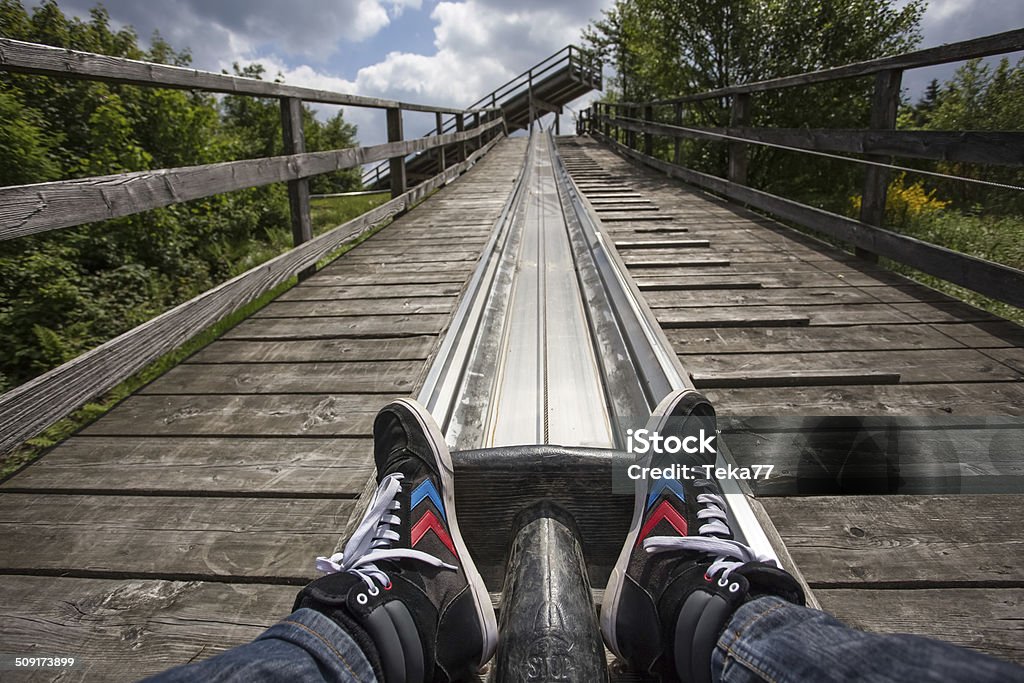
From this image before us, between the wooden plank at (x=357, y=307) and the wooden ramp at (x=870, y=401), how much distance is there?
39.1 inches

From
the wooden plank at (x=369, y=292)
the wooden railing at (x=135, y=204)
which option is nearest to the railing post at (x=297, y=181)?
the wooden railing at (x=135, y=204)

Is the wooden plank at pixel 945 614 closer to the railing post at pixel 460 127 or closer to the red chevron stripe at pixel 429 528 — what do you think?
the red chevron stripe at pixel 429 528

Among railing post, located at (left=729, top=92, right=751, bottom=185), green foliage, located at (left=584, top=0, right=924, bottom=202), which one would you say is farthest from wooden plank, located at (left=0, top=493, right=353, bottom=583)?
green foliage, located at (left=584, top=0, right=924, bottom=202)

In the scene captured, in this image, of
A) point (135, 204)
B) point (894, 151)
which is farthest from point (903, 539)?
point (894, 151)

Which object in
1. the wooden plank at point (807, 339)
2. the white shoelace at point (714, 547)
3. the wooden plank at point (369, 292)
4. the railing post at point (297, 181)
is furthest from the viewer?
the railing post at point (297, 181)

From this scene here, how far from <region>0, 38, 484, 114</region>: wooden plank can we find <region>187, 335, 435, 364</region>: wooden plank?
95 centimetres

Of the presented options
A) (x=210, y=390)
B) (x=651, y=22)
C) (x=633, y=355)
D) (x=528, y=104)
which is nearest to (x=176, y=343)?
(x=210, y=390)

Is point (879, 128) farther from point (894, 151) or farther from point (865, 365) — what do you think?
point (865, 365)

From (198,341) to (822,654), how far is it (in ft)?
13.8

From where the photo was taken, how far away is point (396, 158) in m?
5.04

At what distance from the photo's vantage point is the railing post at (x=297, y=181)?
2.93m

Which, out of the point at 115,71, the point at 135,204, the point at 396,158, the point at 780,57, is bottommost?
the point at 135,204

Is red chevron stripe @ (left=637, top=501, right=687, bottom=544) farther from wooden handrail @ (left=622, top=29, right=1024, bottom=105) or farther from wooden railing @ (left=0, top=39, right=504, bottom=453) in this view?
wooden handrail @ (left=622, top=29, right=1024, bottom=105)

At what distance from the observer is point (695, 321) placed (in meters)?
2.26
